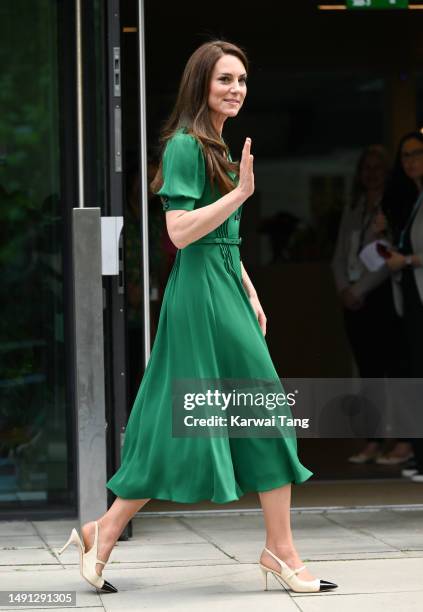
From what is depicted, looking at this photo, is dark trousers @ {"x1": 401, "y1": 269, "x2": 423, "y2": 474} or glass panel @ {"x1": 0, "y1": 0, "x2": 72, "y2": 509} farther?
dark trousers @ {"x1": 401, "y1": 269, "x2": 423, "y2": 474}

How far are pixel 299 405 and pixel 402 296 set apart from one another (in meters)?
2.23

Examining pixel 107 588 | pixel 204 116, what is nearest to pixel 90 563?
pixel 107 588

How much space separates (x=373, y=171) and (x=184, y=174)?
4.20 meters

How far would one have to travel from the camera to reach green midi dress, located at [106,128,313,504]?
4.59 m

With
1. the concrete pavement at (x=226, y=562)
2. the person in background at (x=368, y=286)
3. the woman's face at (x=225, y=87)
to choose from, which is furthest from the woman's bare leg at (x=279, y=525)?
the person in background at (x=368, y=286)

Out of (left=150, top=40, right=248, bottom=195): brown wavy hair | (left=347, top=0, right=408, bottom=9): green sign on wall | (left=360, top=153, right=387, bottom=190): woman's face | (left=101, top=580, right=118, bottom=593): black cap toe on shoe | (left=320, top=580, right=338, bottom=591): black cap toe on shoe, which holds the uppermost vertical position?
(left=347, top=0, right=408, bottom=9): green sign on wall

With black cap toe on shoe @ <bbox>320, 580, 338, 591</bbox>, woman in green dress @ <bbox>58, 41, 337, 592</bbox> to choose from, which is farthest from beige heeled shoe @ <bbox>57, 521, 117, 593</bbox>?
black cap toe on shoe @ <bbox>320, 580, 338, 591</bbox>

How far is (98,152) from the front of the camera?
6207 millimetres

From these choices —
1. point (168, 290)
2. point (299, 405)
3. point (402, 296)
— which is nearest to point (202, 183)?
point (168, 290)

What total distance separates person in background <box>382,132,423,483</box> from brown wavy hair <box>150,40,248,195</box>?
341 centimetres

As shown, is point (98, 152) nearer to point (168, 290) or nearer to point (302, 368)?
point (168, 290)

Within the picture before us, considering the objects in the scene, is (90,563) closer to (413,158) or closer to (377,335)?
(413,158)

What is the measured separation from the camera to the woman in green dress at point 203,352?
15.0 feet

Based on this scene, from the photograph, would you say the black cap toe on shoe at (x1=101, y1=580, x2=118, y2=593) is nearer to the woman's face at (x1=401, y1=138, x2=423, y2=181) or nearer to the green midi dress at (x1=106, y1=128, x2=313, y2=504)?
the green midi dress at (x1=106, y1=128, x2=313, y2=504)
